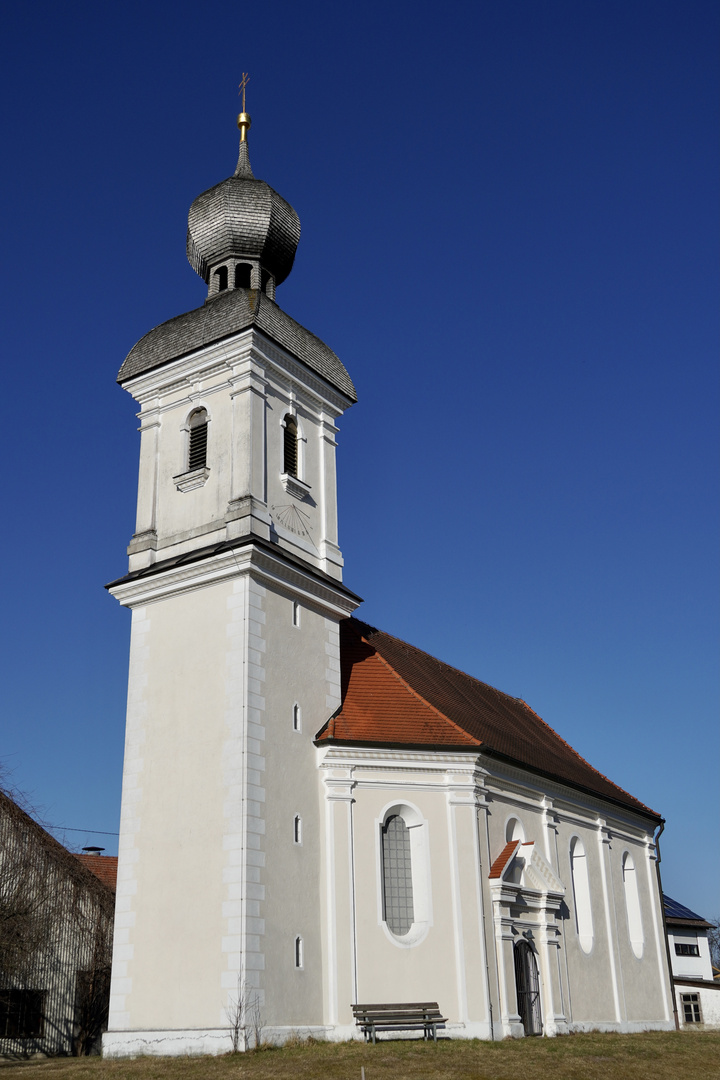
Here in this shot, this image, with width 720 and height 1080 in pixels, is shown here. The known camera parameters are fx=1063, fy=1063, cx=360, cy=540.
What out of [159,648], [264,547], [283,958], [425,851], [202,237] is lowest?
[283,958]

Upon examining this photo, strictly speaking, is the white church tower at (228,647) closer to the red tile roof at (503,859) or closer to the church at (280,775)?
the church at (280,775)

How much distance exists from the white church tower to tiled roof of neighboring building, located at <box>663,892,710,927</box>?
88.1ft

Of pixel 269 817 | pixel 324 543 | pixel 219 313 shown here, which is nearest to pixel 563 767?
pixel 324 543

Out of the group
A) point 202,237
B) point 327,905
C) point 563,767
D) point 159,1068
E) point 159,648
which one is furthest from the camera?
point 563,767

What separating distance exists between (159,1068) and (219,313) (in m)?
15.6

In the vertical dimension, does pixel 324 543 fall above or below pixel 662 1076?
above

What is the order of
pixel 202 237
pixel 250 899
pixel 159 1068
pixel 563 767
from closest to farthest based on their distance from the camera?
pixel 159 1068, pixel 250 899, pixel 202 237, pixel 563 767

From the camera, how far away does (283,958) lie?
19.7 meters

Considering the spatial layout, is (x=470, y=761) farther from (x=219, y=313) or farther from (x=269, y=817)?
(x=219, y=313)

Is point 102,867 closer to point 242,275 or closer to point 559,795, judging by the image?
point 559,795

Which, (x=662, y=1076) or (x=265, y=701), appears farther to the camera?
(x=265, y=701)

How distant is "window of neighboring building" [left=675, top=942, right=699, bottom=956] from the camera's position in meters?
43.7

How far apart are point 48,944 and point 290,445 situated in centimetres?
1450

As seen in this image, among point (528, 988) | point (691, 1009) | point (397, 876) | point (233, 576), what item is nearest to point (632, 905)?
point (528, 988)
